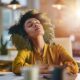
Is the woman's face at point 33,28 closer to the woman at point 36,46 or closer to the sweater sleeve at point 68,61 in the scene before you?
the woman at point 36,46

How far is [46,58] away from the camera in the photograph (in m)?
1.99

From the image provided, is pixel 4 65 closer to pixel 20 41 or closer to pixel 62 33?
pixel 20 41

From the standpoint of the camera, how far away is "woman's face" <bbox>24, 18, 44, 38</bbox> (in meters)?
1.97

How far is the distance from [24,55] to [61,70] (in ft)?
2.53

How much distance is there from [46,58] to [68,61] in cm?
17

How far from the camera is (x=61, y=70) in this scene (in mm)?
1247

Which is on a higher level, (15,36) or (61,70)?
(15,36)

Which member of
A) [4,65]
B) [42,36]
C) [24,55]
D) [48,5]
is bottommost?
[4,65]

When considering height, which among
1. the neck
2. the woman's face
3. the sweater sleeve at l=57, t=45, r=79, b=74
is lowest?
the sweater sleeve at l=57, t=45, r=79, b=74

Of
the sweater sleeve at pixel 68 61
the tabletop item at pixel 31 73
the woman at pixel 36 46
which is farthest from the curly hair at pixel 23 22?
the tabletop item at pixel 31 73

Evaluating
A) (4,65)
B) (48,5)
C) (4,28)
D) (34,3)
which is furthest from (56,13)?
(4,65)

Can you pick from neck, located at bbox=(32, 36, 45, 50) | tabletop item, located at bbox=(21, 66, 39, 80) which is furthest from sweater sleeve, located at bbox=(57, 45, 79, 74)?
tabletop item, located at bbox=(21, 66, 39, 80)

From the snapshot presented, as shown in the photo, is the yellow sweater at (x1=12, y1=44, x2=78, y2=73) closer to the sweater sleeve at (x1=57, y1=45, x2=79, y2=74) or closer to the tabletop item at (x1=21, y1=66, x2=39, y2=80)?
the sweater sleeve at (x1=57, y1=45, x2=79, y2=74)

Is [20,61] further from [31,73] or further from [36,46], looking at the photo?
[31,73]
